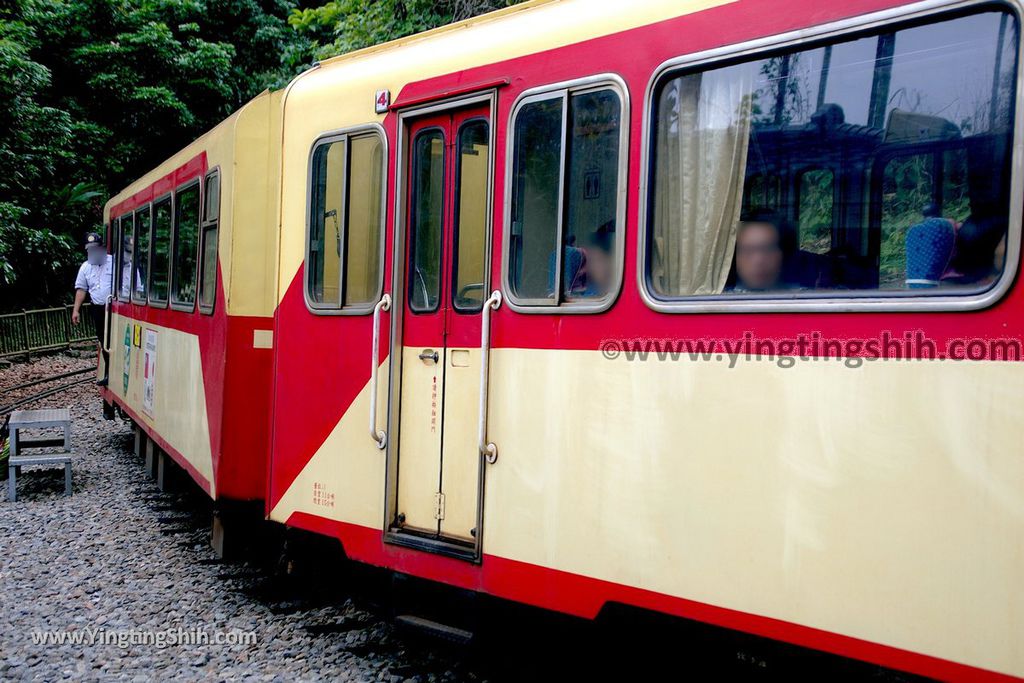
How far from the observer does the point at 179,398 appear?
7.95m

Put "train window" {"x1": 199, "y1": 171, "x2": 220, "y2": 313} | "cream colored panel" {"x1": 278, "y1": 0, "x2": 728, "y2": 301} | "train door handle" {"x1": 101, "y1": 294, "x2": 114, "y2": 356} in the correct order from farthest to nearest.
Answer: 1. "train door handle" {"x1": 101, "y1": 294, "x2": 114, "y2": 356}
2. "train window" {"x1": 199, "y1": 171, "x2": 220, "y2": 313}
3. "cream colored panel" {"x1": 278, "y1": 0, "x2": 728, "y2": 301}

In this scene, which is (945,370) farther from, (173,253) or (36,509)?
(36,509)

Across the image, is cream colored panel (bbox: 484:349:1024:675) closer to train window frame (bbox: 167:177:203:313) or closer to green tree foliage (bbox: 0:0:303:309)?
train window frame (bbox: 167:177:203:313)

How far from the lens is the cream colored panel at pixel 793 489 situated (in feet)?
9.62

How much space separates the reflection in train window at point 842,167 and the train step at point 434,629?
1.89m

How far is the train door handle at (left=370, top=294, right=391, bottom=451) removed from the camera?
5.01 metres

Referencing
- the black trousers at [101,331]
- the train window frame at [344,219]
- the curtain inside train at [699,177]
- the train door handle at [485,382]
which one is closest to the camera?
the curtain inside train at [699,177]

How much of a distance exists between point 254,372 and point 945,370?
445cm

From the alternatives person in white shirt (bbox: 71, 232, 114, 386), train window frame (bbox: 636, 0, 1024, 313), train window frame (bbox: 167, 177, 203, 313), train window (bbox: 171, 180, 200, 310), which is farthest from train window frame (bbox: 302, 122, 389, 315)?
person in white shirt (bbox: 71, 232, 114, 386)

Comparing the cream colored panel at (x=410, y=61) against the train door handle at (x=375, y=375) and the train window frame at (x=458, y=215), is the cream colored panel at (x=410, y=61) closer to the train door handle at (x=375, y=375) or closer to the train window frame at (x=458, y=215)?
the train window frame at (x=458, y=215)

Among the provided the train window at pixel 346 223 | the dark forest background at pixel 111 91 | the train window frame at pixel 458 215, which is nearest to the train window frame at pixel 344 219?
the train window at pixel 346 223

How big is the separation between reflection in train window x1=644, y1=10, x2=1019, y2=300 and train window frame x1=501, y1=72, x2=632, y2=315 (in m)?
0.13

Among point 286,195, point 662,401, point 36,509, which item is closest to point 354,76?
point 286,195

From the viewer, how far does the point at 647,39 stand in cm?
395
